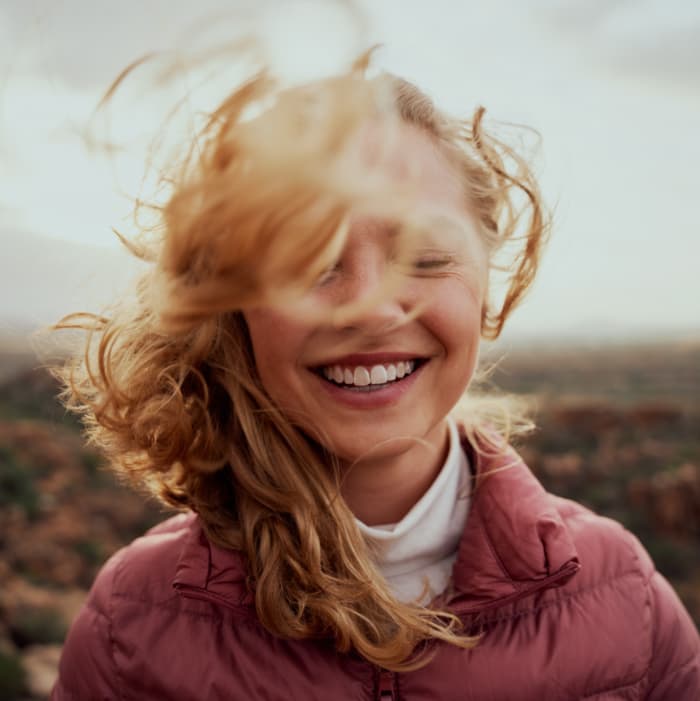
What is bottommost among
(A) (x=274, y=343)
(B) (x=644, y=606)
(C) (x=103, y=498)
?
(C) (x=103, y=498)

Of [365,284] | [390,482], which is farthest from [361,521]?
[365,284]

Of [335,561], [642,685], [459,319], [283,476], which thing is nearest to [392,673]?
[335,561]

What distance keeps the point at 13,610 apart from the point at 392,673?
5291 millimetres

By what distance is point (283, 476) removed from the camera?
1.83 meters

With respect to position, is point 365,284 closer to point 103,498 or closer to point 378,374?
point 378,374

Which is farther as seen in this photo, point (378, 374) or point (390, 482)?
point (390, 482)

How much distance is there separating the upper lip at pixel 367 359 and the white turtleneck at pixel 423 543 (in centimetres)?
46

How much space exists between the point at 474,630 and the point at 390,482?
43 centimetres

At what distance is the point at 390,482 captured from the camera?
6.31ft

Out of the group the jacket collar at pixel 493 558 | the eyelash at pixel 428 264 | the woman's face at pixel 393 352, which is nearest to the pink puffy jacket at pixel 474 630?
the jacket collar at pixel 493 558

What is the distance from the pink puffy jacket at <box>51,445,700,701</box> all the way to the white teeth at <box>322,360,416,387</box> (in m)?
0.52

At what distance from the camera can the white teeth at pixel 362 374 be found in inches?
66.3

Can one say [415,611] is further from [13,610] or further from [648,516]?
[648,516]

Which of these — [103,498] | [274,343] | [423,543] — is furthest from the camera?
[103,498]
